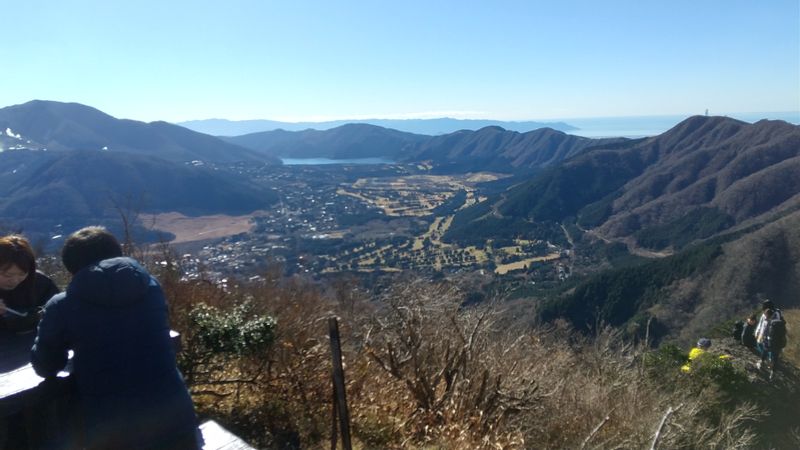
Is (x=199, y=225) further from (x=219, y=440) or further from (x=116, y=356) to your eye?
(x=116, y=356)

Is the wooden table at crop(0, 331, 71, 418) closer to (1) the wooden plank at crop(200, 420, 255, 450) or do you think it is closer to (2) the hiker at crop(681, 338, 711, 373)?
(1) the wooden plank at crop(200, 420, 255, 450)

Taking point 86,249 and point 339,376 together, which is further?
point 339,376

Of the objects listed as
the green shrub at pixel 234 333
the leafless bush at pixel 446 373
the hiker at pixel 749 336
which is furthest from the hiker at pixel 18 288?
the hiker at pixel 749 336

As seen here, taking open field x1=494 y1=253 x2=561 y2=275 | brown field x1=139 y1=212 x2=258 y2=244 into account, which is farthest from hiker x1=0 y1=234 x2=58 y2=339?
open field x1=494 y1=253 x2=561 y2=275

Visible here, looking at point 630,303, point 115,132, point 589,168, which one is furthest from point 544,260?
point 115,132

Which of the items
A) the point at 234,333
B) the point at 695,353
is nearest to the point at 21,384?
the point at 234,333
